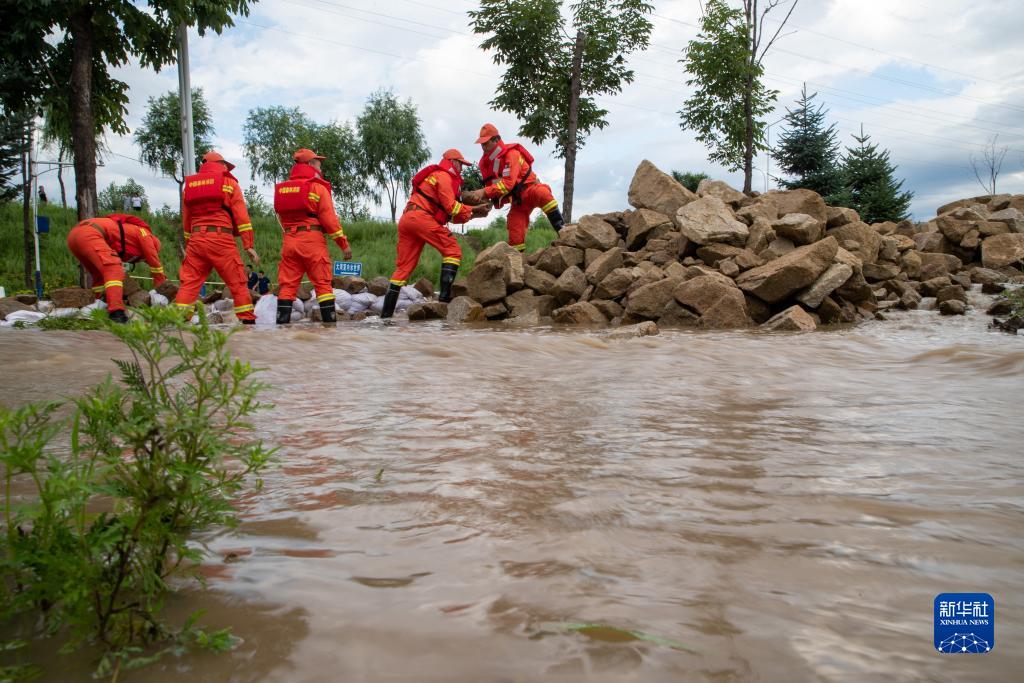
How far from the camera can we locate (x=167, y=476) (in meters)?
1.21

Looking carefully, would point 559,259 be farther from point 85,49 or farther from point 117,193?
point 117,193

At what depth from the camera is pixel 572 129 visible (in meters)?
18.4

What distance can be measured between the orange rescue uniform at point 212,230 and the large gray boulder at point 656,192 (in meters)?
6.67

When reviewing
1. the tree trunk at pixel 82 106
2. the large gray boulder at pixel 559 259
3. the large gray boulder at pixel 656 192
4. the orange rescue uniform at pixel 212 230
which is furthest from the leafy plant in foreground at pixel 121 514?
the tree trunk at pixel 82 106

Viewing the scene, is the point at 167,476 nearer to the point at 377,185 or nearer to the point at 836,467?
the point at 836,467

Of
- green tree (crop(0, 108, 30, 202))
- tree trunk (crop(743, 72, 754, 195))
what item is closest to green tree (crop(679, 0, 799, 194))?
tree trunk (crop(743, 72, 754, 195))

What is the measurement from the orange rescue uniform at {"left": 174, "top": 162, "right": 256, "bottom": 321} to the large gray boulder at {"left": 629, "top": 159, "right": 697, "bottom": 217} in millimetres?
6674

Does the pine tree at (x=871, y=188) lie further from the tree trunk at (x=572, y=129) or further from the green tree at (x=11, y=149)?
the green tree at (x=11, y=149)

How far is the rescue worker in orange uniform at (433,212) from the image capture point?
9875mm

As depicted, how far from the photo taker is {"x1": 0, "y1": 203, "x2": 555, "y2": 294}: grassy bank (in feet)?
61.0

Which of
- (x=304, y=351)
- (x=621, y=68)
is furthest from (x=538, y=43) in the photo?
(x=304, y=351)

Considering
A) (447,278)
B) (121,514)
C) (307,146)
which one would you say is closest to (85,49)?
(447,278)

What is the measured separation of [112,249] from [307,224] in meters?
2.57

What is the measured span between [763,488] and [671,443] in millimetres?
607
